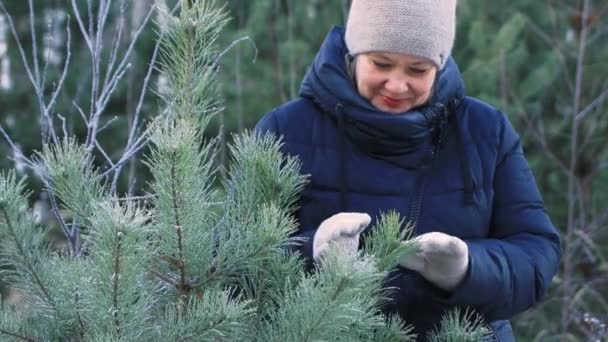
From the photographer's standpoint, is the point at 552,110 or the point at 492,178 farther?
the point at 552,110

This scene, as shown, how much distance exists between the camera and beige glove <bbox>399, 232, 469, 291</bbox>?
1.83m

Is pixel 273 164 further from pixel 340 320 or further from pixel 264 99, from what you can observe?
pixel 264 99

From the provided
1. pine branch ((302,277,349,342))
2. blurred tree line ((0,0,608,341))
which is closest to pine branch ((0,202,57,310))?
pine branch ((302,277,349,342))

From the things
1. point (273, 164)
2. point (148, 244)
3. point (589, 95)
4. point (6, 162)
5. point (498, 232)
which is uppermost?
point (273, 164)

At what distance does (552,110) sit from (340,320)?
448 cm

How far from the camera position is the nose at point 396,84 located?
2119 millimetres

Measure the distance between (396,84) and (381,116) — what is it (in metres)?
0.07

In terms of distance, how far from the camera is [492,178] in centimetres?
221

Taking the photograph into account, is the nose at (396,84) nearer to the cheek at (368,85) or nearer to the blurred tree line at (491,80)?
the cheek at (368,85)

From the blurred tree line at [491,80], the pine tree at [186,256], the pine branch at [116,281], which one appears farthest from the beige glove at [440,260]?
the blurred tree line at [491,80]

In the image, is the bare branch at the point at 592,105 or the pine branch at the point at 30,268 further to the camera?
the bare branch at the point at 592,105

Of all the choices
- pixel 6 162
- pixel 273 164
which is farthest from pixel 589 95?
pixel 273 164

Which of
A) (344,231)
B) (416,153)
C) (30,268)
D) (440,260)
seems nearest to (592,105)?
(416,153)

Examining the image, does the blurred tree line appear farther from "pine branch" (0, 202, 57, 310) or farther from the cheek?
"pine branch" (0, 202, 57, 310)
